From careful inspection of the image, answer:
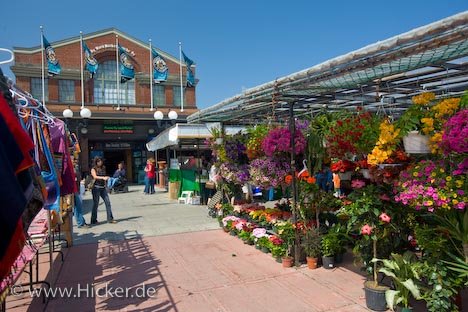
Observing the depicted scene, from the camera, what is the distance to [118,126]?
2205cm

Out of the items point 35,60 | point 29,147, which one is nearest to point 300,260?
point 29,147

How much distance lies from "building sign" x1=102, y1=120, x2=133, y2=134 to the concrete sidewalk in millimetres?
15061

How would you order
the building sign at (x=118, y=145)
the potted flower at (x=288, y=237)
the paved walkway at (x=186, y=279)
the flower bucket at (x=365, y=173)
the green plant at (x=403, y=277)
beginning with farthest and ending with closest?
the building sign at (x=118, y=145) < the potted flower at (x=288, y=237) < the paved walkway at (x=186, y=279) < the flower bucket at (x=365, y=173) < the green plant at (x=403, y=277)

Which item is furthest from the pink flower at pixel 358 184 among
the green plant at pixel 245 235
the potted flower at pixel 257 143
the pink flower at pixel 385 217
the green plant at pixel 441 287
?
the green plant at pixel 245 235

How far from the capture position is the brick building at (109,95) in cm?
2117

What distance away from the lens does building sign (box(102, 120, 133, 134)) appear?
2173 centimetres

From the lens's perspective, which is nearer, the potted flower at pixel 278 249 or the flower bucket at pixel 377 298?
the flower bucket at pixel 377 298

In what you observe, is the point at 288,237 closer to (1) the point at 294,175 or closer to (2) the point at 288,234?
(2) the point at 288,234

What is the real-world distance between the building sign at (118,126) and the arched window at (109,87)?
6.80 ft

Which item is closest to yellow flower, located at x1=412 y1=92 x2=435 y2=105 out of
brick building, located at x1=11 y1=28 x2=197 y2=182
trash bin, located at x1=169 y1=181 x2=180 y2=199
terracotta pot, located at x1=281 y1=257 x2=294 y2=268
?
terracotta pot, located at x1=281 y1=257 x2=294 y2=268

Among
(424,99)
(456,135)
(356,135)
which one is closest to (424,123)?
(424,99)

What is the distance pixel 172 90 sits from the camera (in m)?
24.9

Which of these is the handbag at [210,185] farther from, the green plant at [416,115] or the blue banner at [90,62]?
Result: the blue banner at [90,62]

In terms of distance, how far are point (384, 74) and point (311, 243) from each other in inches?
102
